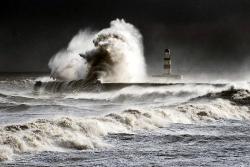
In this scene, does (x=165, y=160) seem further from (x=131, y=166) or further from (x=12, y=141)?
(x=12, y=141)

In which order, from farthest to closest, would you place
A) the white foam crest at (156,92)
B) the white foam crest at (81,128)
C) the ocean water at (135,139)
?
the white foam crest at (156,92) < the white foam crest at (81,128) < the ocean water at (135,139)

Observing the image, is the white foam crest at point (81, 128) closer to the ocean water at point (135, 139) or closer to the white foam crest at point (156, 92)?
the ocean water at point (135, 139)

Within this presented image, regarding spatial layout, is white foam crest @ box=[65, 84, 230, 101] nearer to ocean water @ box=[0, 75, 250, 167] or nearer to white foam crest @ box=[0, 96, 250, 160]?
ocean water @ box=[0, 75, 250, 167]

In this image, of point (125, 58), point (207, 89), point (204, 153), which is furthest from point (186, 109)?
point (125, 58)

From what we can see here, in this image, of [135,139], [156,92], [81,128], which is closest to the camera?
[135,139]

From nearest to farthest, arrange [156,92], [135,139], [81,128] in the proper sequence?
[135,139] → [81,128] → [156,92]

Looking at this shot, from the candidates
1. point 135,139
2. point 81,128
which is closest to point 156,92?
point 81,128

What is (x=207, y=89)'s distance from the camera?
25891mm

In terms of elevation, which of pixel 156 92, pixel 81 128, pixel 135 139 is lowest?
pixel 135 139

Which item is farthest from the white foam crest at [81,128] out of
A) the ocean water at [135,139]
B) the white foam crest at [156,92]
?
the white foam crest at [156,92]

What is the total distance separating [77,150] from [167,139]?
219 cm

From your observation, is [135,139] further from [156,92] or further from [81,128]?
[156,92]

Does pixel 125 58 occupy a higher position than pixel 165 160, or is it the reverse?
pixel 125 58

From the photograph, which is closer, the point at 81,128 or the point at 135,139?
the point at 135,139
